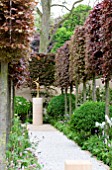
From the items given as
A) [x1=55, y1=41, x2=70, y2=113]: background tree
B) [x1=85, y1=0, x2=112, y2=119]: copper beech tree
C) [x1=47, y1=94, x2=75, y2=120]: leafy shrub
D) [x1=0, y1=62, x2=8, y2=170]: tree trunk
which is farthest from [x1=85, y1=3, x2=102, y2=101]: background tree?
[x1=47, y1=94, x2=75, y2=120]: leafy shrub

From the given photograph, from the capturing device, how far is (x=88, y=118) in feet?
29.2

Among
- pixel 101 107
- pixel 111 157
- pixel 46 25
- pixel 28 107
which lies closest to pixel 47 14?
pixel 46 25

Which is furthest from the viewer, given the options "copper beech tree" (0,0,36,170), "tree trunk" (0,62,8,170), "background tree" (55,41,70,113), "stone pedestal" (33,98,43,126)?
"stone pedestal" (33,98,43,126)

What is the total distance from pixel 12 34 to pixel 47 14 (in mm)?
15810

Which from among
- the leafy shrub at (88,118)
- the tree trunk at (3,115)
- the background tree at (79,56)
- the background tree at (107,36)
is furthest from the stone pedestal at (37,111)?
the tree trunk at (3,115)

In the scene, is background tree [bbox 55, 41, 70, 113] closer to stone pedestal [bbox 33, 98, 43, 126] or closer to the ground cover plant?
stone pedestal [bbox 33, 98, 43, 126]

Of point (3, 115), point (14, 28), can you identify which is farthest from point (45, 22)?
point (14, 28)

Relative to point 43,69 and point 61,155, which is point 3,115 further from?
point 43,69

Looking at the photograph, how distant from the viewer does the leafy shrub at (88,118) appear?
892 cm

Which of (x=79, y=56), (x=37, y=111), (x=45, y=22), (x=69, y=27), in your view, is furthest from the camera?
(x=69, y=27)

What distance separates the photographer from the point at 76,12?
22.2m

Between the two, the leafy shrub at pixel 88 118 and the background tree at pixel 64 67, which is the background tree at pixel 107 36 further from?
the background tree at pixel 64 67

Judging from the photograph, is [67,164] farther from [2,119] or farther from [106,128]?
[106,128]

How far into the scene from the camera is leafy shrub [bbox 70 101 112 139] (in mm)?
8922
